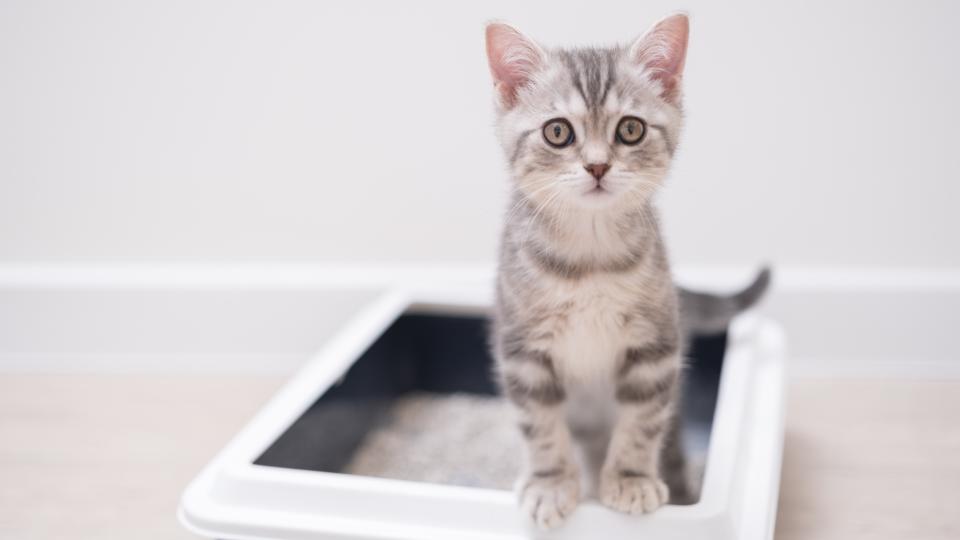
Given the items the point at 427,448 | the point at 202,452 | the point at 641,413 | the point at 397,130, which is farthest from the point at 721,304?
the point at 202,452

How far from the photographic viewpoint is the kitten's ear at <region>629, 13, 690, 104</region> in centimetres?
119

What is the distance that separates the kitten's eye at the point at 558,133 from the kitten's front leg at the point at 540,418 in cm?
31

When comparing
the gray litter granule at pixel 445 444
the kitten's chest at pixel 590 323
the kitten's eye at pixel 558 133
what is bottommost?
the gray litter granule at pixel 445 444

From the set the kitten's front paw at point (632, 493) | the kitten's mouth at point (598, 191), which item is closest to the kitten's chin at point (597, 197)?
the kitten's mouth at point (598, 191)

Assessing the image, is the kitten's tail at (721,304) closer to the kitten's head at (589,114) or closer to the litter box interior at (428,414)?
the litter box interior at (428,414)

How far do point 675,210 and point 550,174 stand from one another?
3.20 ft

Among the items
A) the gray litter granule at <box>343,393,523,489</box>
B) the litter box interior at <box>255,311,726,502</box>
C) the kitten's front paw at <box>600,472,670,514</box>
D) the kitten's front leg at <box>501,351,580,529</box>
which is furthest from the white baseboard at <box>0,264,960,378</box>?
the kitten's front paw at <box>600,472,670,514</box>

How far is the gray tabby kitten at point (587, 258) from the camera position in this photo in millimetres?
1172

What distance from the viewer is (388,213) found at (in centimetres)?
215

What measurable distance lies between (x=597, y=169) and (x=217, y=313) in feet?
4.50

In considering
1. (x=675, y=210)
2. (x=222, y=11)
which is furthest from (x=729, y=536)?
(x=222, y=11)

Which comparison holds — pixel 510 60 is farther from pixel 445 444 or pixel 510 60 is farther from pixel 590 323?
pixel 445 444

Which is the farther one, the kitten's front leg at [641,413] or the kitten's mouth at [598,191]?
the kitten's front leg at [641,413]

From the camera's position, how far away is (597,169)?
1.12 m
